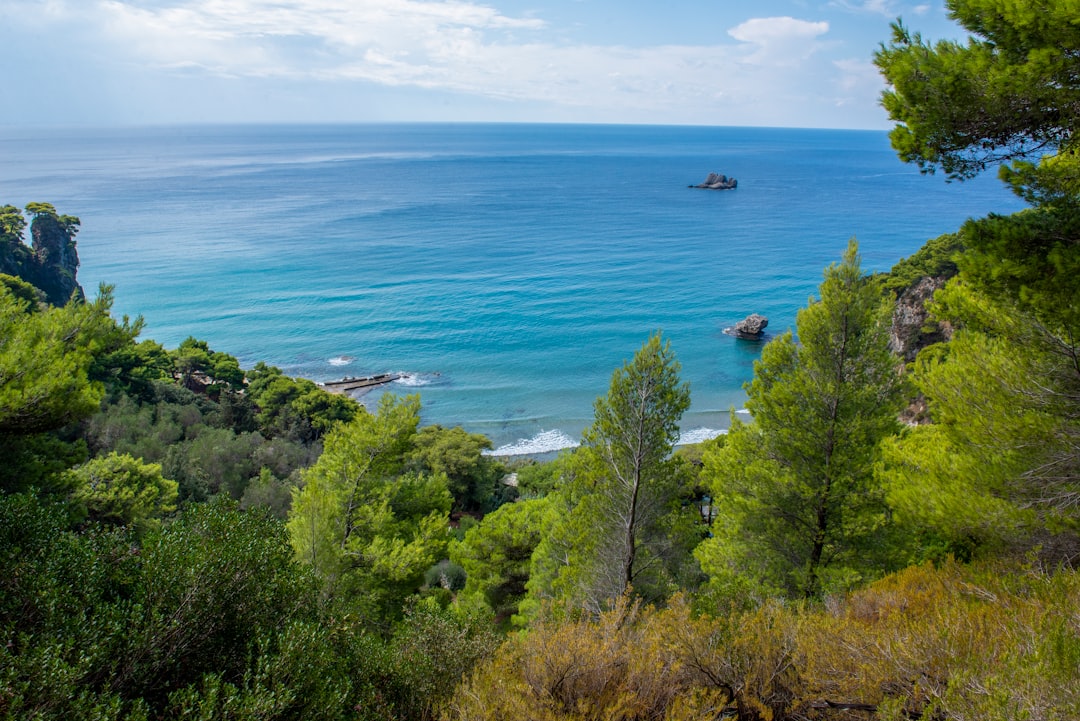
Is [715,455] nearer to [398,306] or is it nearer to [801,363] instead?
[801,363]

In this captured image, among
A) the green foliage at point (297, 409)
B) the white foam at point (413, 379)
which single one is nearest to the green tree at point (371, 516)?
the green foliage at point (297, 409)

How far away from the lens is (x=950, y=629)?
5.75 m

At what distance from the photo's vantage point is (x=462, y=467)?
2781 cm

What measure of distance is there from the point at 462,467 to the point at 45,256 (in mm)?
40949

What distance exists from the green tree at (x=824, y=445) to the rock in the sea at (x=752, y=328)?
122ft

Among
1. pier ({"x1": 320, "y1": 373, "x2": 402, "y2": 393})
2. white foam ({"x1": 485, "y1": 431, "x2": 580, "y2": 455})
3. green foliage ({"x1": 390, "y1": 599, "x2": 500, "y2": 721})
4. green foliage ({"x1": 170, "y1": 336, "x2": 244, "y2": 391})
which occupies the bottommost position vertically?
white foam ({"x1": 485, "y1": 431, "x2": 580, "y2": 455})

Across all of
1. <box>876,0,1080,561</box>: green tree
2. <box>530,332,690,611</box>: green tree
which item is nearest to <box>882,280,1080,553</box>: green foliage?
<box>876,0,1080,561</box>: green tree

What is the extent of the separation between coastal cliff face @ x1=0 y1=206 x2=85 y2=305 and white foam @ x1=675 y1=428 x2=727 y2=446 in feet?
142

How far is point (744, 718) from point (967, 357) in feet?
19.7

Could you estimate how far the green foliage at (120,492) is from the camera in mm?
13703

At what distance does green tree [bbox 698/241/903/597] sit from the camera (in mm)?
11133

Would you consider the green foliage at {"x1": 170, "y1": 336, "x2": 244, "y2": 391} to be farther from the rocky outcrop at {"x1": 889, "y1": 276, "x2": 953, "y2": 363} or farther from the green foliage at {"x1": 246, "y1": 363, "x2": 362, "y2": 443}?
the rocky outcrop at {"x1": 889, "y1": 276, "x2": 953, "y2": 363}

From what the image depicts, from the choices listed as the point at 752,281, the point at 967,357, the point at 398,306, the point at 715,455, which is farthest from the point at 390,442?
the point at 752,281

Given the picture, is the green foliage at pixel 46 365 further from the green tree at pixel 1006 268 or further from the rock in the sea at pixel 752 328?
the rock in the sea at pixel 752 328
